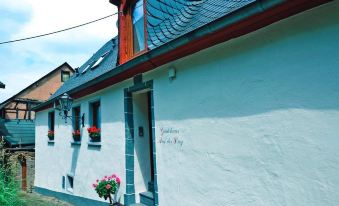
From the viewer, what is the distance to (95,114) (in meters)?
8.06

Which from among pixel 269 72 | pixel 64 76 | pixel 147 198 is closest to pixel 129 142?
pixel 147 198

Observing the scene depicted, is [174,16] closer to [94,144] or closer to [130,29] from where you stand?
[130,29]

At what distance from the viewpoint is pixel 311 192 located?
292 centimetres

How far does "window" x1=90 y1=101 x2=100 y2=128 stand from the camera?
788 centimetres

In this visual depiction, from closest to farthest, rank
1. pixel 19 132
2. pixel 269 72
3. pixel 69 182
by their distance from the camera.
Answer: pixel 269 72, pixel 69 182, pixel 19 132

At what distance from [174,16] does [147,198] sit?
3901mm

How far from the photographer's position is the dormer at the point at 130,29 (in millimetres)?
5973

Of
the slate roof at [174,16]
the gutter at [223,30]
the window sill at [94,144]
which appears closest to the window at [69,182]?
the window sill at [94,144]

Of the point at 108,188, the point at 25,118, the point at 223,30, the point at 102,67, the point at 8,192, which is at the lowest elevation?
the point at 108,188

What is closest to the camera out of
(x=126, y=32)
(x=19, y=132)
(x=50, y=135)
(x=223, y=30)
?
(x=223, y=30)

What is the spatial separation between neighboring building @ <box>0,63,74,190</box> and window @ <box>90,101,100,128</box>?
17.1 ft

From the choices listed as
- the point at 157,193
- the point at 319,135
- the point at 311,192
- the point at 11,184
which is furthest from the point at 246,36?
the point at 11,184

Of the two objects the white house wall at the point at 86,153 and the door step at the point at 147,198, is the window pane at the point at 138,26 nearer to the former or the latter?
the white house wall at the point at 86,153

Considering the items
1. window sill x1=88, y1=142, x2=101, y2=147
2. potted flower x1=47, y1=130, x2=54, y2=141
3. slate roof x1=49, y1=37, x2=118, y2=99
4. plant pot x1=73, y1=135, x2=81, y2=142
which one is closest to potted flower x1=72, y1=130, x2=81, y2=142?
plant pot x1=73, y1=135, x2=81, y2=142
